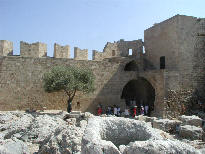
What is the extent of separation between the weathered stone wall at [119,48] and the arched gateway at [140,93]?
3.15 m

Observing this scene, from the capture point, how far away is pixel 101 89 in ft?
56.8

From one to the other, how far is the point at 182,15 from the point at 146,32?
418 centimetres

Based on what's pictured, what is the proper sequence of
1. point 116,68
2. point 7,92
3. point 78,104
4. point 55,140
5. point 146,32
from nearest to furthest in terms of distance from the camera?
1. point 55,140
2. point 7,92
3. point 78,104
4. point 116,68
5. point 146,32

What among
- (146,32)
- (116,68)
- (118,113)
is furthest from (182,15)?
(118,113)

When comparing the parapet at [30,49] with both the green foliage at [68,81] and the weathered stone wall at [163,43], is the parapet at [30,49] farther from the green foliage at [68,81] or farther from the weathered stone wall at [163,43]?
the weathered stone wall at [163,43]

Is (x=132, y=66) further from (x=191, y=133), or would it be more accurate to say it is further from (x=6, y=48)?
(x=191, y=133)

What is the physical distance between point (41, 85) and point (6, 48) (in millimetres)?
4483

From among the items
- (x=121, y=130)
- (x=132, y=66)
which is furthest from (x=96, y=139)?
(x=132, y=66)

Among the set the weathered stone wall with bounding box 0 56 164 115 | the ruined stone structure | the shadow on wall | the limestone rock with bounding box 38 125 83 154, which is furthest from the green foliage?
the limestone rock with bounding box 38 125 83 154

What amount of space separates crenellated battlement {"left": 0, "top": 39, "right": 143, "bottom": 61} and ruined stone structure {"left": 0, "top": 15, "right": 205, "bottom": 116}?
0.24 ft

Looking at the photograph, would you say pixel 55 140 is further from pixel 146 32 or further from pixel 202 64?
pixel 146 32

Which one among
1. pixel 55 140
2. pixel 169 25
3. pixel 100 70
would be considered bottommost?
pixel 55 140

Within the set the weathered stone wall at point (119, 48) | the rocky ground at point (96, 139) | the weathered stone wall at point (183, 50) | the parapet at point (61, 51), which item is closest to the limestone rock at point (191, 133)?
the rocky ground at point (96, 139)

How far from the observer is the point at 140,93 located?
66.6 feet
